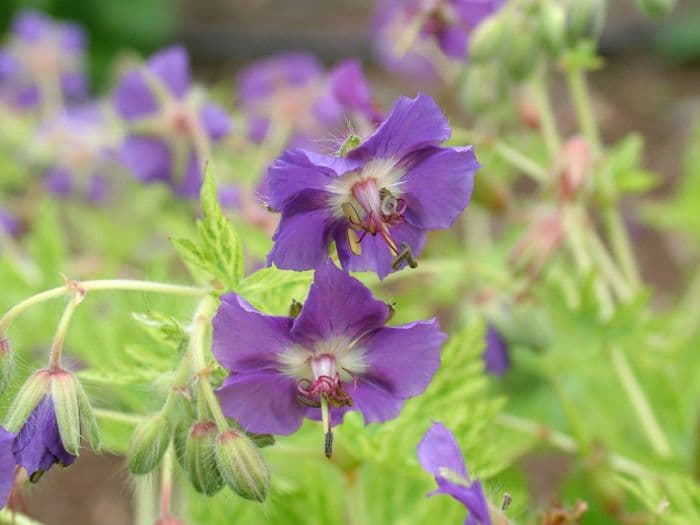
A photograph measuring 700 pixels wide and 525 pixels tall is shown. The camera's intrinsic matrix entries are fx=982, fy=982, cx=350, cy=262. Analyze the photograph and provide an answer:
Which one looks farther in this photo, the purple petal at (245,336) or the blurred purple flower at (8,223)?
the blurred purple flower at (8,223)

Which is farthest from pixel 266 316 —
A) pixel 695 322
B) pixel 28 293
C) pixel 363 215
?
pixel 695 322

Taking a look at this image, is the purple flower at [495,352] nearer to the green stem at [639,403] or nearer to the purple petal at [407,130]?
the green stem at [639,403]

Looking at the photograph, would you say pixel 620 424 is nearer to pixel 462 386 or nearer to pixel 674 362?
pixel 674 362

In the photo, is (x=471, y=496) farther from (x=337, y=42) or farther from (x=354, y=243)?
(x=337, y=42)

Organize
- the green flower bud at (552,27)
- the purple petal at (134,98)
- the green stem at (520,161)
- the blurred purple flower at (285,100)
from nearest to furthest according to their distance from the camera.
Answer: the green flower bud at (552,27) < the green stem at (520,161) < the purple petal at (134,98) < the blurred purple flower at (285,100)

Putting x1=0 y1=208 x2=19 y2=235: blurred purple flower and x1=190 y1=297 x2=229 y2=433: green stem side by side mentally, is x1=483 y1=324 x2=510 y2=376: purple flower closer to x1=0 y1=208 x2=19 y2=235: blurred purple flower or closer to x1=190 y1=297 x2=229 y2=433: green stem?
x1=190 y1=297 x2=229 y2=433: green stem

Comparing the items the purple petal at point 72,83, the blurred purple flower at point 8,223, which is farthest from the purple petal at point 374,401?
the purple petal at point 72,83
